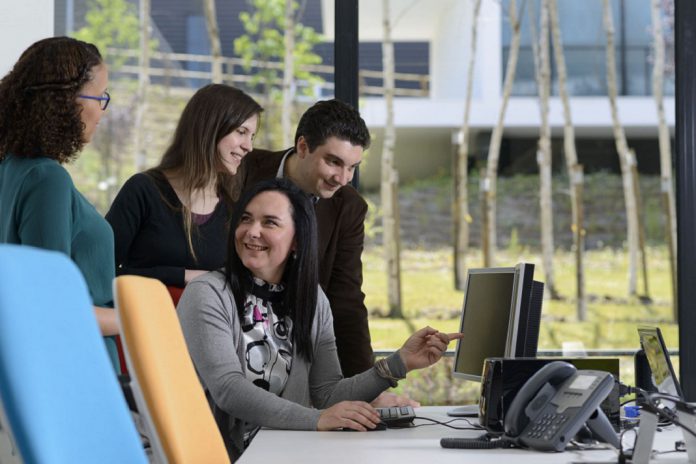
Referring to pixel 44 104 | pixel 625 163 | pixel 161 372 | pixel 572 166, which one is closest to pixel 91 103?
pixel 44 104

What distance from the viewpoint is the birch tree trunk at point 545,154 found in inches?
189

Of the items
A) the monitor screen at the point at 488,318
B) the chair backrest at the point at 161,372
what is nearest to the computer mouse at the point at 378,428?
the monitor screen at the point at 488,318

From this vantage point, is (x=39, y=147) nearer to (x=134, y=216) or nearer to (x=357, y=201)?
(x=134, y=216)

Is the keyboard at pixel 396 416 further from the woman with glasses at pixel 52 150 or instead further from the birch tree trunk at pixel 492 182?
the birch tree trunk at pixel 492 182

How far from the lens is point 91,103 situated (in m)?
2.59

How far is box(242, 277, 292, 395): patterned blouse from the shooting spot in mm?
2863

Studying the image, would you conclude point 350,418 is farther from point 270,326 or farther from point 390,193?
point 390,193

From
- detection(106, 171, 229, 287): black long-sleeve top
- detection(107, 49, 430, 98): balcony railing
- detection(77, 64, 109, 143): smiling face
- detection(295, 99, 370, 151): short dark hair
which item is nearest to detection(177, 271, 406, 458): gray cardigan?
detection(106, 171, 229, 287): black long-sleeve top

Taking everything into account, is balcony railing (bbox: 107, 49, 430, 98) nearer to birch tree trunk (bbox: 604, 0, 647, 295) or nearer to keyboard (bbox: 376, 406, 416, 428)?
birch tree trunk (bbox: 604, 0, 647, 295)

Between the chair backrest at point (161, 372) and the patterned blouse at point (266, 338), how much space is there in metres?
0.75

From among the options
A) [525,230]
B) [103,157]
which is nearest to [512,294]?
[525,230]

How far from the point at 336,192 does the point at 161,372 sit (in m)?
2.01

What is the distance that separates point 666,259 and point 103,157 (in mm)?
2583

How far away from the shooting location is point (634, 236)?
4.80 m
